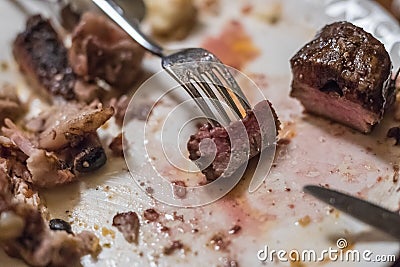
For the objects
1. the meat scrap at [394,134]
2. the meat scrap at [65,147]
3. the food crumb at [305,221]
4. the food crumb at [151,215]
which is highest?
the meat scrap at [65,147]

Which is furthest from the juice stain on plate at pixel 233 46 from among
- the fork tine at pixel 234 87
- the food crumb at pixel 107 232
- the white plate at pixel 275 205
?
the food crumb at pixel 107 232

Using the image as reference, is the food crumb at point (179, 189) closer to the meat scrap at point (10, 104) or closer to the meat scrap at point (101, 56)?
the meat scrap at point (101, 56)

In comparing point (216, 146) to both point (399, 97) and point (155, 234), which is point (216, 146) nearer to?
point (155, 234)

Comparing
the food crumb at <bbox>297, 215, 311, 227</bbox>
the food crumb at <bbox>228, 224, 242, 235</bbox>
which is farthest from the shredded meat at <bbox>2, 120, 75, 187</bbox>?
the food crumb at <bbox>297, 215, 311, 227</bbox>

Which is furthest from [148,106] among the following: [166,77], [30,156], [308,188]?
[308,188]

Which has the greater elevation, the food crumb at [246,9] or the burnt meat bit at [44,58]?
the burnt meat bit at [44,58]

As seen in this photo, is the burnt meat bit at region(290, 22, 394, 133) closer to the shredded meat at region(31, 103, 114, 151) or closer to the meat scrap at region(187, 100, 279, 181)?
the meat scrap at region(187, 100, 279, 181)
